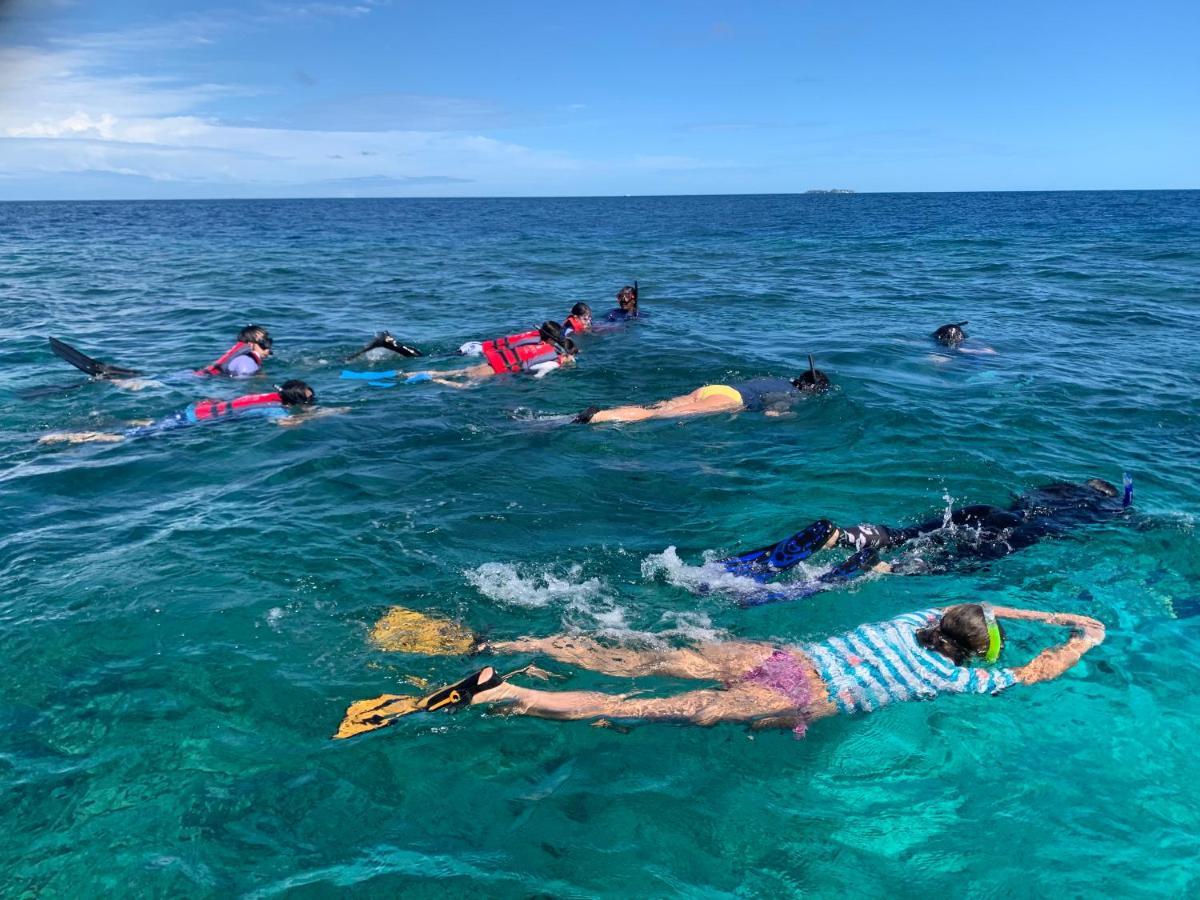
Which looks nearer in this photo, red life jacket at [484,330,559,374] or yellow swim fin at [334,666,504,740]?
yellow swim fin at [334,666,504,740]

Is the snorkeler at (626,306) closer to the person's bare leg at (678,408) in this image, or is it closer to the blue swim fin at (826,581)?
the person's bare leg at (678,408)

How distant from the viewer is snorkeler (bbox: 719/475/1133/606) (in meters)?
7.26

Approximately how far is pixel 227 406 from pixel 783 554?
30.9ft

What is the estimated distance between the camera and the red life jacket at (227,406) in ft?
38.9

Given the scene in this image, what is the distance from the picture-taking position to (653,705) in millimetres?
5695

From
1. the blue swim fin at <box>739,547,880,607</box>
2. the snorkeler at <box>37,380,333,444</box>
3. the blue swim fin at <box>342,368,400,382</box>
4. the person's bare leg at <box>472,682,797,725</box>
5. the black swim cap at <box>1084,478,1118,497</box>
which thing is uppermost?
the blue swim fin at <box>342,368,400,382</box>

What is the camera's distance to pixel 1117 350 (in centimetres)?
1727

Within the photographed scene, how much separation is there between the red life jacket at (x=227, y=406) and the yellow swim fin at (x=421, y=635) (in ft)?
22.4

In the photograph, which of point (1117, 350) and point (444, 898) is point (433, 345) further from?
point (1117, 350)

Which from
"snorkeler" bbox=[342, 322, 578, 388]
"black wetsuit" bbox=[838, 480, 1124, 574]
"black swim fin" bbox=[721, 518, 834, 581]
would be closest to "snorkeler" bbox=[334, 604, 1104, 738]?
"black swim fin" bbox=[721, 518, 834, 581]

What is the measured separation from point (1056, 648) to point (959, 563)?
65.8 inches

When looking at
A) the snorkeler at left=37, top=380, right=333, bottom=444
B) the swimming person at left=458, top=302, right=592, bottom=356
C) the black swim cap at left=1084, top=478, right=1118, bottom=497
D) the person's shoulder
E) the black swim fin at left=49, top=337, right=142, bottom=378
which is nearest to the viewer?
the person's shoulder

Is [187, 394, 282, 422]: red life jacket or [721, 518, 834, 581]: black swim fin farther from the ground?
[187, 394, 282, 422]: red life jacket

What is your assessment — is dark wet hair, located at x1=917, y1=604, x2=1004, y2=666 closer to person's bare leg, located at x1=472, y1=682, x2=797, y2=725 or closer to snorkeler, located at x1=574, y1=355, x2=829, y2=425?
person's bare leg, located at x1=472, y1=682, x2=797, y2=725
